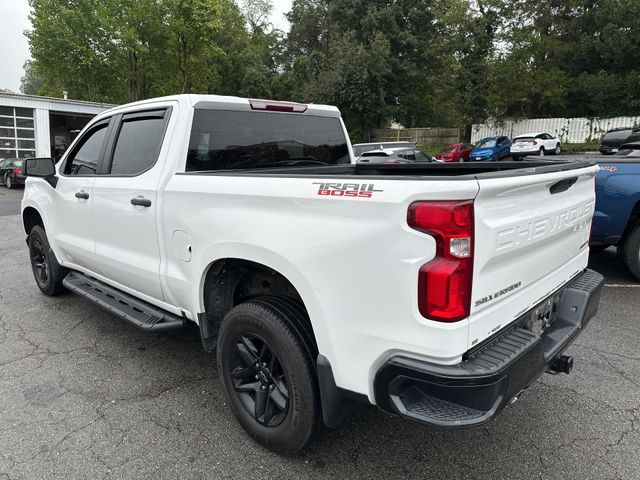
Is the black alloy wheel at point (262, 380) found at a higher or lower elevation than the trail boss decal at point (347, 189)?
lower

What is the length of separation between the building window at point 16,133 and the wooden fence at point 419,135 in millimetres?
21666

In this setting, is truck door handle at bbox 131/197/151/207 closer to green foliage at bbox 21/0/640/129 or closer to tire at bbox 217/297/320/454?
tire at bbox 217/297/320/454

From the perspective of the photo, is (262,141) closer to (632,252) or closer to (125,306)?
(125,306)

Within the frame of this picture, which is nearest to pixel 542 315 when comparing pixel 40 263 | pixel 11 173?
pixel 40 263

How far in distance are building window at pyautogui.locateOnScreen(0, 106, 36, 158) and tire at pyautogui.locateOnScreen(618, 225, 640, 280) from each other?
26119 millimetres

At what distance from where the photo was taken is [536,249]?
2.37 meters

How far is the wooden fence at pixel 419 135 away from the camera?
35156 millimetres

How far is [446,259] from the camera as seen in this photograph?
1882mm

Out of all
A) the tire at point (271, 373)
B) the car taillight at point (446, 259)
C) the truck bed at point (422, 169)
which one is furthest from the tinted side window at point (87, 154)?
the car taillight at point (446, 259)

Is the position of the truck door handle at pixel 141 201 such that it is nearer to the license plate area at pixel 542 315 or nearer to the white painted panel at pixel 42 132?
the license plate area at pixel 542 315

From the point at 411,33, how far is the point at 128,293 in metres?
36.4

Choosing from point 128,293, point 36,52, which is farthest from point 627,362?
point 36,52

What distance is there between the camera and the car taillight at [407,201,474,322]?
1.85 metres

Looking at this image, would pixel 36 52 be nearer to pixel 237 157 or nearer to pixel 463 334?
pixel 237 157
